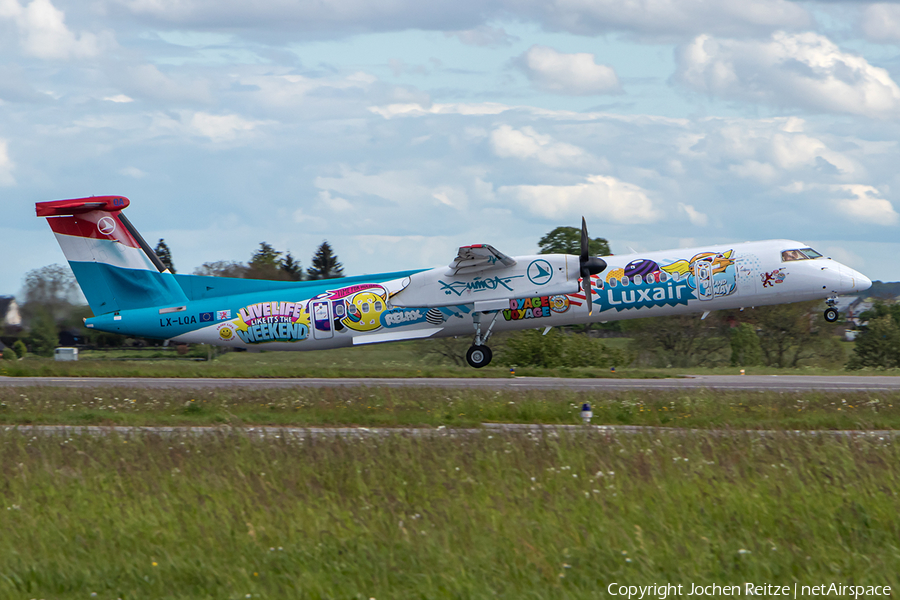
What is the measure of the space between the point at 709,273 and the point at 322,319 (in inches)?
510

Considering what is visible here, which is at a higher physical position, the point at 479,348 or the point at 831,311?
the point at 831,311

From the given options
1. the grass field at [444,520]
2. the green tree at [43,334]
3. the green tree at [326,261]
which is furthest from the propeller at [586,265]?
the green tree at [326,261]

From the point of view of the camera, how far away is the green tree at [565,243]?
48.8m

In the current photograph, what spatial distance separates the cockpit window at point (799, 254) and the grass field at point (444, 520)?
16.6 meters

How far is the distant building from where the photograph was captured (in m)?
34.2

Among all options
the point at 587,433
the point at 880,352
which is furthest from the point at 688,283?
the point at 880,352

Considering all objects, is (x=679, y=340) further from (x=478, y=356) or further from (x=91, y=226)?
(x=91, y=226)

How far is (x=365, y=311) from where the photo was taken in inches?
1078

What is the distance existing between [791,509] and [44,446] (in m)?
9.94

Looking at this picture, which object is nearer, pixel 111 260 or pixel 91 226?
pixel 91 226

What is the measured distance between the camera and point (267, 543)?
6.84 meters

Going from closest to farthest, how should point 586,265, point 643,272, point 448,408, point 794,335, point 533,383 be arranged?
point 448,408 → point 533,383 → point 586,265 → point 643,272 → point 794,335

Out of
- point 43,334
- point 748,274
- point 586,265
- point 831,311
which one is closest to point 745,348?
point 831,311

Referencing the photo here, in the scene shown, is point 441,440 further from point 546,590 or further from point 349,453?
point 546,590
